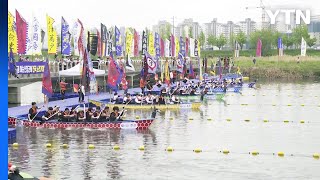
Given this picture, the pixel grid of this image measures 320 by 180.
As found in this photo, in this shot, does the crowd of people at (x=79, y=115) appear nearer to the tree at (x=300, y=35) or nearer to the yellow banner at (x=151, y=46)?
the yellow banner at (x=151, y=46)

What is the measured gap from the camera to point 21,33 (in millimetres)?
52938

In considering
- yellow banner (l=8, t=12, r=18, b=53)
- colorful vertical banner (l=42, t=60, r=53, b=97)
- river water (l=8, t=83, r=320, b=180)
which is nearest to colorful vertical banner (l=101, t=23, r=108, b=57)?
yellow banner (l=8, t=12, r=18, b=53)

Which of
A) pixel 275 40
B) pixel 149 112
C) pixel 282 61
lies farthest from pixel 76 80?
pixel 275 40

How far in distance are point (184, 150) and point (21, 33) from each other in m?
27.6

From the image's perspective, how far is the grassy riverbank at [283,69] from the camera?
11338 cm

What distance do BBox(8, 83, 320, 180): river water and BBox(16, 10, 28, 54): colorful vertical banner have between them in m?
12.1

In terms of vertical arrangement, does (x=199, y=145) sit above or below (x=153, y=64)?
below

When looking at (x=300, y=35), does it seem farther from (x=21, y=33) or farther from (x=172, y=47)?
(x=21, y=33)

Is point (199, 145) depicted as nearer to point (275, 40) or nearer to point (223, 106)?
point (223, 106)

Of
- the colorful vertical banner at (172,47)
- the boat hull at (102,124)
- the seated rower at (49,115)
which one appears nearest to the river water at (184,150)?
the boat hull at (102,124)

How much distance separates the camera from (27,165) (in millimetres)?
25562

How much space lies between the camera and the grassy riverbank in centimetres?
11338

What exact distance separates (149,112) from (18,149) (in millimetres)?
20183

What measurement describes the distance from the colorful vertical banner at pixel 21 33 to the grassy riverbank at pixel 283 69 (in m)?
67.2
